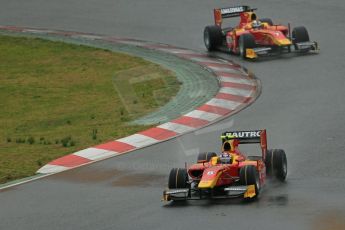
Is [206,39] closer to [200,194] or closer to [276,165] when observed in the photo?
[276,165]

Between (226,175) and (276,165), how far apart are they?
3.27ft

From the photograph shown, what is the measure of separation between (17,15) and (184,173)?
20771mm

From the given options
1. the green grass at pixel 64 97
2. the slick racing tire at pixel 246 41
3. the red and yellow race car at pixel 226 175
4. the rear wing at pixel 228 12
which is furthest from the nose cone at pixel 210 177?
the rear wing at pixel 228 12

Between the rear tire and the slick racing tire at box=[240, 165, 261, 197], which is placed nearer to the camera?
the slick racing tire at box=[240, 165, 261, 197]

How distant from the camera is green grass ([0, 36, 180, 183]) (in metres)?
19.8

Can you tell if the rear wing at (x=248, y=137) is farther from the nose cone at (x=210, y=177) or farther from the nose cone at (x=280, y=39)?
the nose cone at (x=280, y=39)

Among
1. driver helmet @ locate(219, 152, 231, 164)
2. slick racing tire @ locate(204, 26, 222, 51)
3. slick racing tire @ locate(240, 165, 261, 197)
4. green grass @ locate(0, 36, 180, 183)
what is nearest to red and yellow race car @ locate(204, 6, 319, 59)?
slick racing tire @ locate(204, 26, 222, 51)

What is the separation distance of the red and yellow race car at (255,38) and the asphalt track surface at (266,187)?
38 cm

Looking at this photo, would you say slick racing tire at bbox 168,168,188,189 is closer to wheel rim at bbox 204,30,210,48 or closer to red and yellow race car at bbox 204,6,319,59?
red and yellow race car at bbox 204,6,319,59

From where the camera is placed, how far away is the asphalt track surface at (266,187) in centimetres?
1426

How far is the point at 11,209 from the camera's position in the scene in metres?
15.9

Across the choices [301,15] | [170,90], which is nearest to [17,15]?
[301,15]

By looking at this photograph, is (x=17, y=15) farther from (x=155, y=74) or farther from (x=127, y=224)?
(x=127, y=224)

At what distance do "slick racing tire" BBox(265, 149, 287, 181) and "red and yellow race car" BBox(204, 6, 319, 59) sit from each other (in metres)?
10.1
